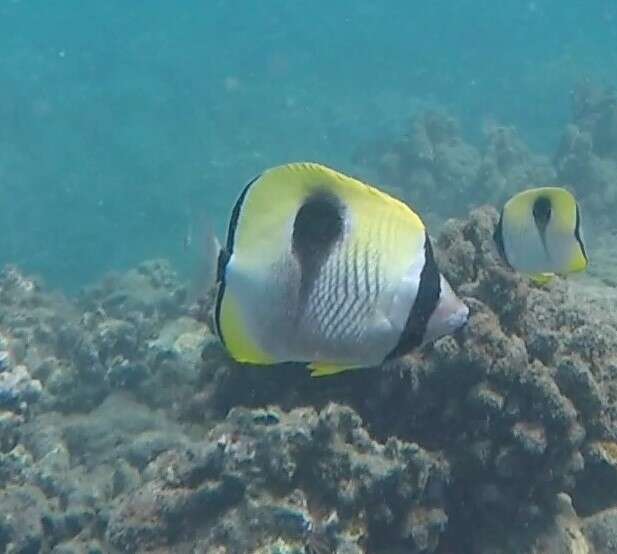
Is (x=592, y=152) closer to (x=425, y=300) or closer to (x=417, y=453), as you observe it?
(x=417, y=453)

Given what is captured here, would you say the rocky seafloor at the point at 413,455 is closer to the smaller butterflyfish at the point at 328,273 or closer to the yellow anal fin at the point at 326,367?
the yellow anal fin at the point at 326,367

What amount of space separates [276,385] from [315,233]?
12.0 feet

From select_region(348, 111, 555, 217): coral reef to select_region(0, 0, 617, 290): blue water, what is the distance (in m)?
4.29

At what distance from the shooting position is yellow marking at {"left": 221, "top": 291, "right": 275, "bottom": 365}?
6.20 ft

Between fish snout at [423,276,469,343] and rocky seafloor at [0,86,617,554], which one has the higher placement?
fish snout at [423,276,469,343]

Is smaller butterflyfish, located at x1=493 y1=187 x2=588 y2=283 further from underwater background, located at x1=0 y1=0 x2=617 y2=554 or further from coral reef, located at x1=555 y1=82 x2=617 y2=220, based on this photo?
coral reef, located at x1=555 y1=82 x2=617 y2=220

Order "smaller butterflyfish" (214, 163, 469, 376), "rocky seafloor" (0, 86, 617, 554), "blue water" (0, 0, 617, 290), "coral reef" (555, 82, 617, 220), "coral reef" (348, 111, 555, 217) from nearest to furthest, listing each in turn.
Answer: "smaller butterflyfish" (214, 163, 469, 376), "rocky seafloor" (0, 86, 617, 554), "coral reef" (555, 82, 617, 220), "coral reef" (348, 111, 555, 217), "blue water" (0, 0, 617, 290)

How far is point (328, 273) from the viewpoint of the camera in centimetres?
185

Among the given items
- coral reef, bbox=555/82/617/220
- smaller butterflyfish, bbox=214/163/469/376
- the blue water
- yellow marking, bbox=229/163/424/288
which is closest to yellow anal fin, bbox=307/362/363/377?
smaller butterflyfish, bbox=214/163/469/376

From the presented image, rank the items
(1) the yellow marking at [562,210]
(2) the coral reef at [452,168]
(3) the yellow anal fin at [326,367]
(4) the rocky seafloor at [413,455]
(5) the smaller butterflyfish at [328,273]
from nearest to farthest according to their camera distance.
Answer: (5) the smaller butterflyfish at [328,273] < (3) the yellow anal fin at [326,367] < (1) the yellow marking at [562,210] < (4) the rocky seafloor at [413,455] < (2) the coral reef at [452,168]

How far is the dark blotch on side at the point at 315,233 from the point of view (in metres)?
1.85

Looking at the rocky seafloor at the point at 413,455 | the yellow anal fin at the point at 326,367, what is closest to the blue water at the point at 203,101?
the rocky seafloor at the point at 413,455

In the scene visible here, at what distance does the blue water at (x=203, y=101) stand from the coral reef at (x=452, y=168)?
14.1 feet

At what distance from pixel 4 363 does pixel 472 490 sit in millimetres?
5364
